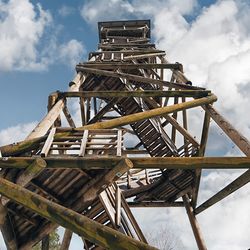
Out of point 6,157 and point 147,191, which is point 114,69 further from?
point 6,157

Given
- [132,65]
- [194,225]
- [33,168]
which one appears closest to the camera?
[33,168]

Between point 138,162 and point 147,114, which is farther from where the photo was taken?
point 147,114

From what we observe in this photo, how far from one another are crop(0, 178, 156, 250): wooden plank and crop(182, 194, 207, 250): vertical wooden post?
5.75 m

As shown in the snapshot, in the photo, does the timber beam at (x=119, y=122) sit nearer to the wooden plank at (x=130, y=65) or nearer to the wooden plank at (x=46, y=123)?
the wooden plank at (x=46, y=123)

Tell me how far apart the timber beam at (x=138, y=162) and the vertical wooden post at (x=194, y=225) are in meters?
4.61

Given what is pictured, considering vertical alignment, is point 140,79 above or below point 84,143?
above

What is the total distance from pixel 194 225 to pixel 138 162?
17.3 ft

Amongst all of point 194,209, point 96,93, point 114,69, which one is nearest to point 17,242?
point 96,93

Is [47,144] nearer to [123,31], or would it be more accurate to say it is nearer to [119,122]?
[119,122]

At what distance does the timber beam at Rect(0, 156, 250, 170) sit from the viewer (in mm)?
4707

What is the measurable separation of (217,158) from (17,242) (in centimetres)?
370

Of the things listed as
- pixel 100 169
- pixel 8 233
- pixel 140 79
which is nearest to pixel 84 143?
pixel 100 169

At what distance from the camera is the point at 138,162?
4.77 metres

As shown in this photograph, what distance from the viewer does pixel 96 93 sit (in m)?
7.90
